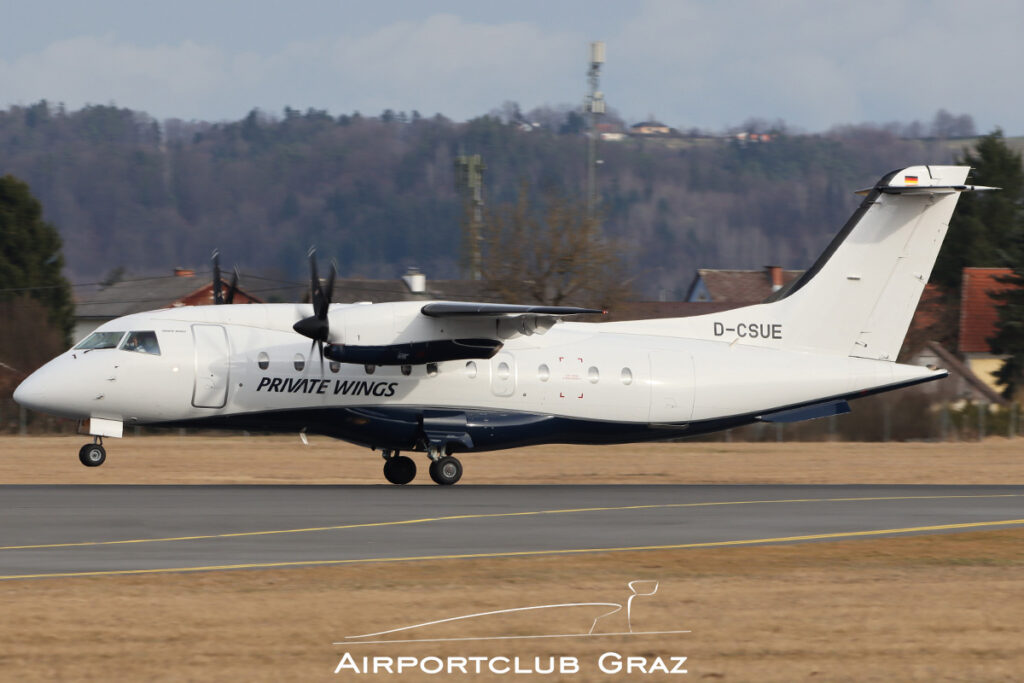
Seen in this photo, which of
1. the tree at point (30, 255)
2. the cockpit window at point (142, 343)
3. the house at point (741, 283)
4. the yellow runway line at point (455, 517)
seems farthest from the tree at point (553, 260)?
the house at point (741, 283)

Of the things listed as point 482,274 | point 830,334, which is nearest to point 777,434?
point 482,274

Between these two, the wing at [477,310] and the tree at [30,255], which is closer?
the wing at [477,310]

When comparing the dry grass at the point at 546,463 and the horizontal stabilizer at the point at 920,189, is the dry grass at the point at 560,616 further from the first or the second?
the horizontal stabilizer at the point at 920,189

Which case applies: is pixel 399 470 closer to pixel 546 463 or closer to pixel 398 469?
pixel 398 469

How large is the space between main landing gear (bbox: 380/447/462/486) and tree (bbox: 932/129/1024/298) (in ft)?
231

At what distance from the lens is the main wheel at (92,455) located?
22595 mm

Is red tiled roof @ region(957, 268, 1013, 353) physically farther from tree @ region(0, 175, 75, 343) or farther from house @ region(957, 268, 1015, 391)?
tree @ region(0, 175, 75, 343)

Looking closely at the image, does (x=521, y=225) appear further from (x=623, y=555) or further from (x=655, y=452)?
(x=623, y=555)

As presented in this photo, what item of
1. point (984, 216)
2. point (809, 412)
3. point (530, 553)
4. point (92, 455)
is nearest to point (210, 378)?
point (92, 455)

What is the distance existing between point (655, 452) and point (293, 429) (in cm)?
1843

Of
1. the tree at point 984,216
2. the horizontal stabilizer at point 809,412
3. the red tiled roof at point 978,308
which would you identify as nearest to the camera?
the horizontal stabilizer at point 809,412

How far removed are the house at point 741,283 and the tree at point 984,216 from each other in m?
10.9

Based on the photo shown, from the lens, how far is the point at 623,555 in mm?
14477

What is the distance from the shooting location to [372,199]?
162500mm
